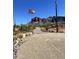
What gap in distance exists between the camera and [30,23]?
186 cm

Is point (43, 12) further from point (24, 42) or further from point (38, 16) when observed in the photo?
point (24, 42)

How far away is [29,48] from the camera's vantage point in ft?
6.04

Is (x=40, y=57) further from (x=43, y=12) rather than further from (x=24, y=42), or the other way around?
(x=43, y=12)

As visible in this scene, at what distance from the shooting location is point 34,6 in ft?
6.08

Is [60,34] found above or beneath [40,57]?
above
